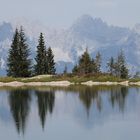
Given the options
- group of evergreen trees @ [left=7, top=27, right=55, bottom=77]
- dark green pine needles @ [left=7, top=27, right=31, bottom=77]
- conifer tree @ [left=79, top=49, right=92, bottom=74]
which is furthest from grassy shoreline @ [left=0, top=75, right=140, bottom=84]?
conifer tree @ [left=79, top=49, right=92, bottom=74]

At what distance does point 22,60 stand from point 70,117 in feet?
259

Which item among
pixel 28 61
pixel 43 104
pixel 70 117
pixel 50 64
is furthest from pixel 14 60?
pixel 70 117

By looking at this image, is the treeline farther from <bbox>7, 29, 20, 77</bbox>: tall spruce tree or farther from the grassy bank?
the grassy bank

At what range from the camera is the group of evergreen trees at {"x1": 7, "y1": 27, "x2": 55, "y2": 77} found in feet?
419

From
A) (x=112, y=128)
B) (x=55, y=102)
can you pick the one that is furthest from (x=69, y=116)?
(x=55, y=102)

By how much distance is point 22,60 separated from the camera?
422 feet

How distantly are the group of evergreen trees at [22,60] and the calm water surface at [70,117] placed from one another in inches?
2084

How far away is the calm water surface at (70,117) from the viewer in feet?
131

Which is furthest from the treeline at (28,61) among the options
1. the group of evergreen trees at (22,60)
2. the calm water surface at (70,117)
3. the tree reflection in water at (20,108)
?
the calm water surface at (70,117)

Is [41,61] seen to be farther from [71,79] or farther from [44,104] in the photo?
[44,104]

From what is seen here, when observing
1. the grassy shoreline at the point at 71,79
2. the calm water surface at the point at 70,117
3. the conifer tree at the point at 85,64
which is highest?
the conifer tree at the point at 85,64

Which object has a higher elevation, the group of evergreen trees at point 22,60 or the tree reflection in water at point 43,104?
the group of evergreen trees at point 22,60

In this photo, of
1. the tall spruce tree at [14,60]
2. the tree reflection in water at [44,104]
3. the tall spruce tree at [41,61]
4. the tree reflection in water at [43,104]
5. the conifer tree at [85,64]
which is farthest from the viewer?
the conifer tree at [85,64]

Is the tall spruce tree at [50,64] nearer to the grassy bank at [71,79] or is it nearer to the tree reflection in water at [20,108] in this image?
the grassy bank at [71,79]
